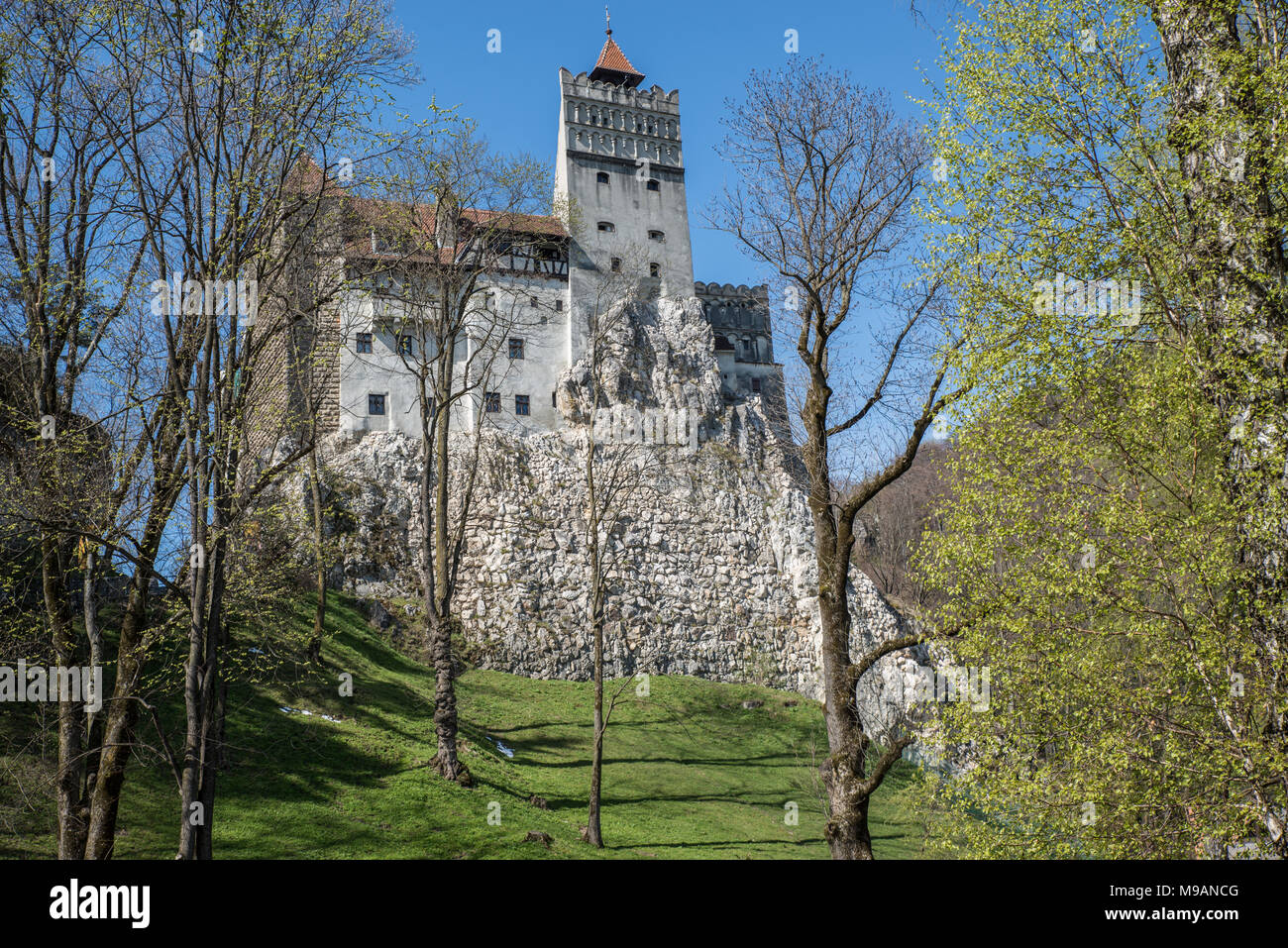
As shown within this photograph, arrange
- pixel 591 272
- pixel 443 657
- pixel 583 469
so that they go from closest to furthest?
pixel 443 657
pixel 583 469
pixel 591 272

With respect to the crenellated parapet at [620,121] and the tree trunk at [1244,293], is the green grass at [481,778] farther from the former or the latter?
the crenellated parapet at [620,121]

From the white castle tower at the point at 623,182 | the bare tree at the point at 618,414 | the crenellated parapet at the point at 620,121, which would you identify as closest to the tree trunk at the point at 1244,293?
the bare tree at the point at 618,414

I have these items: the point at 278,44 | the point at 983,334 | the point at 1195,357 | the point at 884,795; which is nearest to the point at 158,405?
the point at 278,44

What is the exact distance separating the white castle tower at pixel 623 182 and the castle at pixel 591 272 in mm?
68

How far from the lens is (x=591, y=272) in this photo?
50.9m

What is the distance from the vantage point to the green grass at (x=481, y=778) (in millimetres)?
16562

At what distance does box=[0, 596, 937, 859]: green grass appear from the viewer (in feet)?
54.3

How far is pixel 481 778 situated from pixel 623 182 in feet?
134

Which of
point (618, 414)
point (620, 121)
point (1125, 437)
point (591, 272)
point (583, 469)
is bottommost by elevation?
point (1125, 437)

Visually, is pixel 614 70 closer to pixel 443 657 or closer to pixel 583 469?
pixel 583 469

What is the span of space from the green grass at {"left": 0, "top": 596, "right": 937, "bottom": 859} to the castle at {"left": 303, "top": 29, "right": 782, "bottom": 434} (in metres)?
13.4

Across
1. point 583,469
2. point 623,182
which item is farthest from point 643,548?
point 623,182
